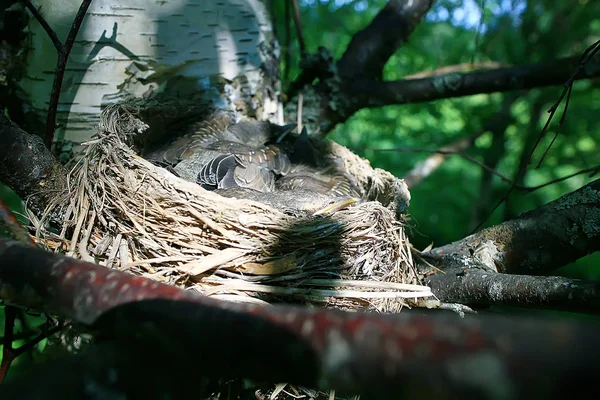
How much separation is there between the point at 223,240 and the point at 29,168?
547mm

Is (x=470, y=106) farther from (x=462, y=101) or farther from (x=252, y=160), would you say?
(x=252, y=160)

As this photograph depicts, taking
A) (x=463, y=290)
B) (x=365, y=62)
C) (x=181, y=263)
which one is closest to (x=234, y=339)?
(x=181, y=263)

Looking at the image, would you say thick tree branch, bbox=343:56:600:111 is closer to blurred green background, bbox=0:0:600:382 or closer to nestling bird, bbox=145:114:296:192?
nestling bird, bbox=145:114:296:192

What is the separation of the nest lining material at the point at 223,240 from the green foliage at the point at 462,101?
255cm

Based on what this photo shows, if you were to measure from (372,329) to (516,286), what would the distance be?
97 centimetres

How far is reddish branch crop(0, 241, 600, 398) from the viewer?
1.51 feet

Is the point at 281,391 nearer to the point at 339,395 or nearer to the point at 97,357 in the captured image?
the point at 339,395

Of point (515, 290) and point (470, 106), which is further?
point (470, 106)

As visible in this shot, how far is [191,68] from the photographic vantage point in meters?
2.06

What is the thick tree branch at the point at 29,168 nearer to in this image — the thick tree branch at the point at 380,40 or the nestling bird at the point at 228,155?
the nestling bird at the point at 228,155

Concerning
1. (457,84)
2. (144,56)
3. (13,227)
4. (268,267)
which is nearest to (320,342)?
(13,227)

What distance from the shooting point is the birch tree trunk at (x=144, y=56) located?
1.88m

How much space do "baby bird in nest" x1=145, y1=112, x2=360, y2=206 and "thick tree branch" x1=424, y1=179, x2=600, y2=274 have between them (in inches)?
20.2

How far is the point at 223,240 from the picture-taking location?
145 centimetres
